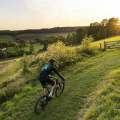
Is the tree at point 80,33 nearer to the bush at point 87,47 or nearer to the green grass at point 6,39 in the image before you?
the bush at point 87,47

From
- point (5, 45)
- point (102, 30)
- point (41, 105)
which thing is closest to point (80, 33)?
point (102, 30)

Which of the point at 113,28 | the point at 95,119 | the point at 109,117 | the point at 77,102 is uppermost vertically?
the point at 113,28

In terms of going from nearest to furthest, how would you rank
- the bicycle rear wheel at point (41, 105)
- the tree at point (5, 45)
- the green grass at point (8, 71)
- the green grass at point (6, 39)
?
the bicycle rear wheel at point (41, 105), the green grass at point (8, 71), the tree at point (5, 45), the green grass at point (6, 39)

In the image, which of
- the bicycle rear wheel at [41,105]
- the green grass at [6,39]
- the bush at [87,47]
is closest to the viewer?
the bicycle rear wheel at [41,105]

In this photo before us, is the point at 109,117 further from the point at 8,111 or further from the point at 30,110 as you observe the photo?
the point at 8,111

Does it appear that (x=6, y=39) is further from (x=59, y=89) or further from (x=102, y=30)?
(x=59, y=89)

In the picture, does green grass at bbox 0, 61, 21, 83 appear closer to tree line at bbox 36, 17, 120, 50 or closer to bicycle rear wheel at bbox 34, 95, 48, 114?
bicycle rear wheel at bbox 34, 95, 48, 114

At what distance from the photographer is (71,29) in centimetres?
12762

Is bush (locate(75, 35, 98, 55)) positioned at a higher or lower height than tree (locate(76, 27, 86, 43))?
lower

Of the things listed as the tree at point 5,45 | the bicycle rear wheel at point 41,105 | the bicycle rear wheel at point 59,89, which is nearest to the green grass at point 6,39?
the tree at point 5,45

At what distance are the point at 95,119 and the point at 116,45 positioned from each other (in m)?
18.0

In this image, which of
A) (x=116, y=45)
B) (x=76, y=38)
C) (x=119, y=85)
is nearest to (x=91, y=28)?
(x=76, y=38)

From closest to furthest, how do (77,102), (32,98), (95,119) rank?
(95,119), (77,102), (32,98)

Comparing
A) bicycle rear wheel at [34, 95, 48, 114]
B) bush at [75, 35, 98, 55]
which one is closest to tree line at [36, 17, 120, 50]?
bush at [75, 35, 98, 55]
